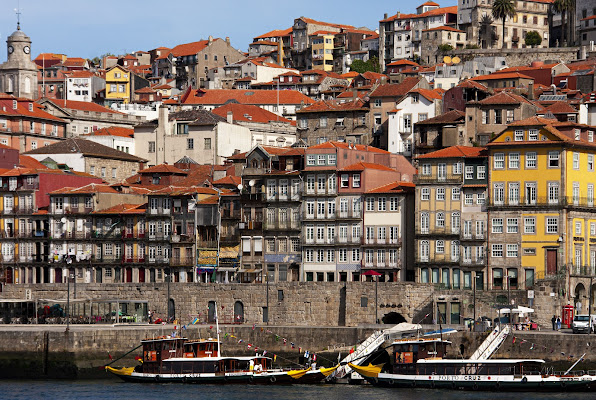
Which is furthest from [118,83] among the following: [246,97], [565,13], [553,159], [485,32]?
[553,159]

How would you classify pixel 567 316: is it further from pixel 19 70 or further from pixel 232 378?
pixel 19 70

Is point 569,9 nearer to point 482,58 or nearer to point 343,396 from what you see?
point 482,58

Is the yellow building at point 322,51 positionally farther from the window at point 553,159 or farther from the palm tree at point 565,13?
the window at point 553,159

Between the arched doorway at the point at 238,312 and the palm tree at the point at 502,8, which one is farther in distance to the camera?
the palm tree at the point at 502,8

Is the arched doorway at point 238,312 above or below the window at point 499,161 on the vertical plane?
below

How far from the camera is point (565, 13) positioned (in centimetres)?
17462

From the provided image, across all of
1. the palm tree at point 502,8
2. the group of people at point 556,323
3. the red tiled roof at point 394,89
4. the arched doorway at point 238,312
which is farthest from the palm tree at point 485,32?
the group of people at point 556,323

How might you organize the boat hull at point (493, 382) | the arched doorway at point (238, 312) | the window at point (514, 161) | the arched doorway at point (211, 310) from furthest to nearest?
1. the arched doorway at point (211, 310)
2. the arched doorway at point (238, 312)
3. the window at point (514, 161)
4. the boat hull at point (493, 382)

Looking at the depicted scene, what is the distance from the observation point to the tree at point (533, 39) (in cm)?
17262

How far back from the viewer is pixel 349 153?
9656 cm

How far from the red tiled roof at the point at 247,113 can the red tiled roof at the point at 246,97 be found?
12669mm

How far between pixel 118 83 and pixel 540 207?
10569cm

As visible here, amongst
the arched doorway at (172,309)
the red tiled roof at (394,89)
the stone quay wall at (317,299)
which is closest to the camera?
the stone quay wall at (317,299)

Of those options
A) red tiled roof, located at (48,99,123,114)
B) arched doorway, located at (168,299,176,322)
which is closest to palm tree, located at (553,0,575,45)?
red tiled roof, located at (48,99,123,114)
